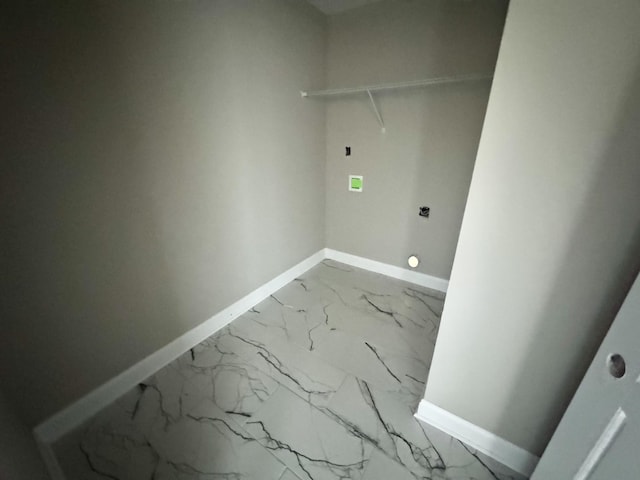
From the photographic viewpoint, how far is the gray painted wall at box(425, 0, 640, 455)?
2.28 ft

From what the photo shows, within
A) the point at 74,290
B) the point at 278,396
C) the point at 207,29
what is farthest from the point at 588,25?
the point at 74,290

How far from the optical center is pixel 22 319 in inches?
43.4

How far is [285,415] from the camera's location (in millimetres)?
1368

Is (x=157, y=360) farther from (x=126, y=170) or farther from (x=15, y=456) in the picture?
(x=126, y=170)

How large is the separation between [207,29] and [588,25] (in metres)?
1.74

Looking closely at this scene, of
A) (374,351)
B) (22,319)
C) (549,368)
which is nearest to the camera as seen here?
(549,368)

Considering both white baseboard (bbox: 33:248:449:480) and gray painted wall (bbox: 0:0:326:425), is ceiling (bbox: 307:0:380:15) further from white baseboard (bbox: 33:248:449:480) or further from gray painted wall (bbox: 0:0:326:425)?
white baseboard (bbox: 33:248:449:480)

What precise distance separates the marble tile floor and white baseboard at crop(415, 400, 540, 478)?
0.11ft

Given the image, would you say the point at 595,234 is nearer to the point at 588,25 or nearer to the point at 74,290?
the point at 588,25

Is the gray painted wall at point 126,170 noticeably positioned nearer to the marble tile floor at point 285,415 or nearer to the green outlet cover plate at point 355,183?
the marble tile floor at point 285,415

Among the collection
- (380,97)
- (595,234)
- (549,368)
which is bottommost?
(549,368)

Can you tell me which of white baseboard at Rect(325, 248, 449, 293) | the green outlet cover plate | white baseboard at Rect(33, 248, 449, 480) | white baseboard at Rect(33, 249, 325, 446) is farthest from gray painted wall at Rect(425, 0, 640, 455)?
the green outlet cover plate

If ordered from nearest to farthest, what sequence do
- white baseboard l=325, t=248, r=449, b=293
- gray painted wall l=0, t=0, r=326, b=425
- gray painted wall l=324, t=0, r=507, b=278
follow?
gray painted wall l=0, t=0, r=326, b=425
gray painted wall l=324, t=0, r=507, b=278
white baseboard l=325, t=248, r=449, b=293

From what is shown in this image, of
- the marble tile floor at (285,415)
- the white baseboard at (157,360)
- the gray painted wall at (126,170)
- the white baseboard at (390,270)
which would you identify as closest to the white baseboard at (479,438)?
the marble tile floor at (285,415)
